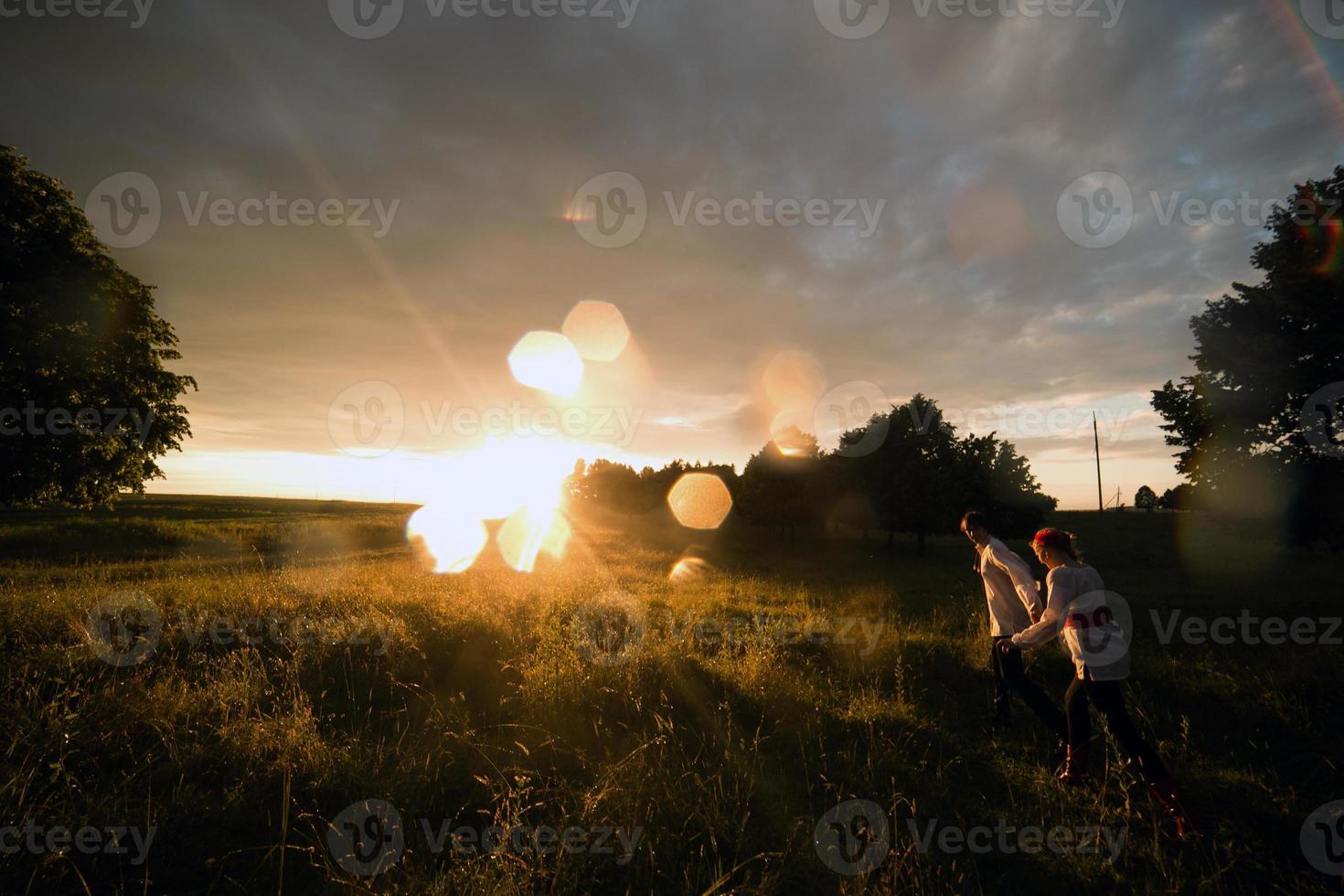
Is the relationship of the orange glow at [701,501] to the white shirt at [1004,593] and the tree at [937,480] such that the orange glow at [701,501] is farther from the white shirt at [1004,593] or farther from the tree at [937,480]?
the white shirt at [1004,593]

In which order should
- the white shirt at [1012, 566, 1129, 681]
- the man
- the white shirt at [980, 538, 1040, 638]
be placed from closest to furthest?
the white shirt at [1012, 566, 1129, 681], the man, the white shirt at [980, 538, 1040, 638]

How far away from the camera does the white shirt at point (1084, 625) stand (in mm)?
4527

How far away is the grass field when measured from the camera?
11.6 feet

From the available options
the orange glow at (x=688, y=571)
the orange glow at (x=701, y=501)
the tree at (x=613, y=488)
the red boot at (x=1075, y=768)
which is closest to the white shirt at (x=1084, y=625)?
the red boot at (x=1075, y=768)

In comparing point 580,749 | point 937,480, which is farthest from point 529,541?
point 580,749

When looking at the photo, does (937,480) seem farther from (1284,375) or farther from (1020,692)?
(1020,692)

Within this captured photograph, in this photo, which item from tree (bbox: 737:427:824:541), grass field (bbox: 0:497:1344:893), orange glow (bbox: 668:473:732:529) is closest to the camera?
grass field (bbox: 0:497:1344:893)

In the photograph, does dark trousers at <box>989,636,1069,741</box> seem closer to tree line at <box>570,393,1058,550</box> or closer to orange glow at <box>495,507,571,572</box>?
orange glow at <box>495,507,571,572</box>

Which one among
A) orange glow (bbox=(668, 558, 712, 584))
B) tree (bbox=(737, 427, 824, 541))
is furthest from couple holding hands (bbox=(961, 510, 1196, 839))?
tree (bbox=(737, 427, 824, 541))

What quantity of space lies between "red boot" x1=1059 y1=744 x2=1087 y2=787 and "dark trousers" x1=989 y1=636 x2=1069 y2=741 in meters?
0.43

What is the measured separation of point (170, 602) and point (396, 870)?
909 centimetres

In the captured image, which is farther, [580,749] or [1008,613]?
[1008,613]

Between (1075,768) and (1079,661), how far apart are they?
0.95m

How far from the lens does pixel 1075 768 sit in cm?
459
